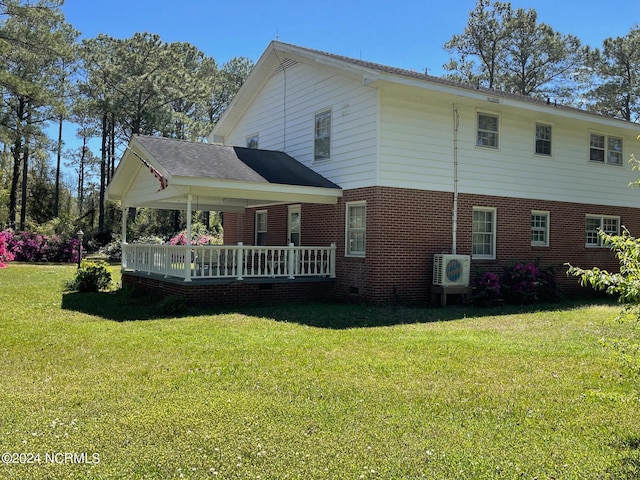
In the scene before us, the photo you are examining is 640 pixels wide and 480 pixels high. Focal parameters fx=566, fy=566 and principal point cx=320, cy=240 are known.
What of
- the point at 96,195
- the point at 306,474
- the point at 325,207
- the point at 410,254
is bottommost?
the point at 306,474

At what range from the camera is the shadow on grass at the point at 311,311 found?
11.2 metres

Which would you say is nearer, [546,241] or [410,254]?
[410,254]

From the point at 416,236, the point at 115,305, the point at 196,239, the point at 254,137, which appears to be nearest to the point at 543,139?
the point at 416,236

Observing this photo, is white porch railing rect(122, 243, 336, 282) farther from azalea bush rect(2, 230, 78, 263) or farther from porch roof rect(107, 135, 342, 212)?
azalea bush rect(2, 230, 78, 263)

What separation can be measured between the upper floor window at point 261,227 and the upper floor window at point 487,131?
726cm

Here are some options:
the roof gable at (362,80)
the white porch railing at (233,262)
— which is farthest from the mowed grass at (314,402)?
the roof gable at (362,80)

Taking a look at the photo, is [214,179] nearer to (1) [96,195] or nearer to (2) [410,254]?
(2) [410,254]

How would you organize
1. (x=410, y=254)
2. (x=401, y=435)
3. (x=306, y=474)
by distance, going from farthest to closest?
→ (x=410, y=254), (x=401, y=435), (x=306, y=474)

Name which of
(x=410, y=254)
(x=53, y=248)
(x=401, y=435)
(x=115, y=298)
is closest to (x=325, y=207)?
(x=410, y=254)

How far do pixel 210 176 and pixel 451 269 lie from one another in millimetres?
6084

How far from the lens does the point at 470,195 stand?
14.8m

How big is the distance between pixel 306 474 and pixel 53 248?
32.5 metres

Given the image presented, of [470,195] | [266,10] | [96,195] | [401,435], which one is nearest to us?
[401,435]

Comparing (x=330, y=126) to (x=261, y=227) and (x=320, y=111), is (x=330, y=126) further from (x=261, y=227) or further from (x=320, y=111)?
(x=261, y=227)
